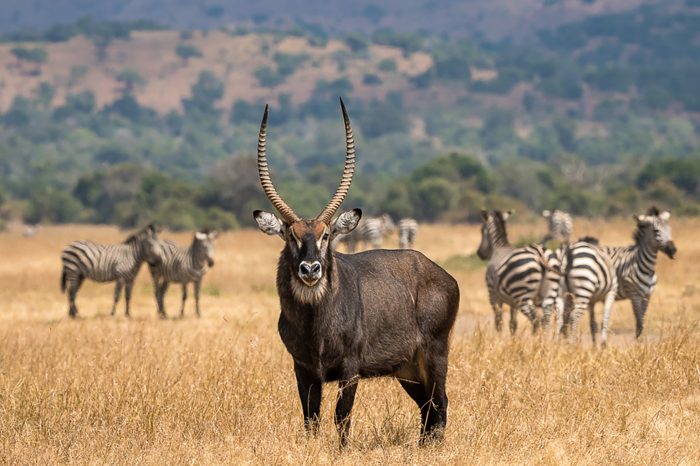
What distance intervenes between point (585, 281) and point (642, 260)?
63.1 inches

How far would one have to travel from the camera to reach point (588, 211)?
7006 centimetres

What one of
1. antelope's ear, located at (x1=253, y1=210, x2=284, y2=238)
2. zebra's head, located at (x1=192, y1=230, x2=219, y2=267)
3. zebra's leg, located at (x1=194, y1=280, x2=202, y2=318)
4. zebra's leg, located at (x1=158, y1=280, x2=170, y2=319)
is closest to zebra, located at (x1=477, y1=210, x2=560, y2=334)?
antelope's ear, located at (x1=253, y1=210, x2=284, y2=238)

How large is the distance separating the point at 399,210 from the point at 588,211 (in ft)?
37.4

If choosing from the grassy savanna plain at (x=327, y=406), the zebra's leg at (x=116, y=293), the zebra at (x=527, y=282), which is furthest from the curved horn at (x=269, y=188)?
the zebra's leg at (x=116, y=293)

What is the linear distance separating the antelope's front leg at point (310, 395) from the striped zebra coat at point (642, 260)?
8099 millimetres

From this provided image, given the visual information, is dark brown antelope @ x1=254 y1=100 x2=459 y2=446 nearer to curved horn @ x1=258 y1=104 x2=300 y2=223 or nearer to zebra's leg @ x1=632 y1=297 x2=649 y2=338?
curved horn @ x1=258 y1=104 x2=300 y2=223

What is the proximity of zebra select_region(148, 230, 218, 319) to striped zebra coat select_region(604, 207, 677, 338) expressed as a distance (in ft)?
25.9

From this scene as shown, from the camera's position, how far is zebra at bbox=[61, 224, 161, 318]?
20.4 meters

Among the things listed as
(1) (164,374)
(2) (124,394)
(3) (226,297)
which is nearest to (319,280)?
(2) (124,394)

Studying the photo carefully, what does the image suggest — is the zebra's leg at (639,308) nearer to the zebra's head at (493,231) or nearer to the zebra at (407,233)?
the zebra's head at (493,231)

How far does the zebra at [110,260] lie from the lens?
805 inches

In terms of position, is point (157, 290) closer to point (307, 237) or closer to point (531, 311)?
point (531, 311)

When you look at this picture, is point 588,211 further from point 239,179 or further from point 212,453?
point 212,453

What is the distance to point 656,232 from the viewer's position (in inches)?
617
